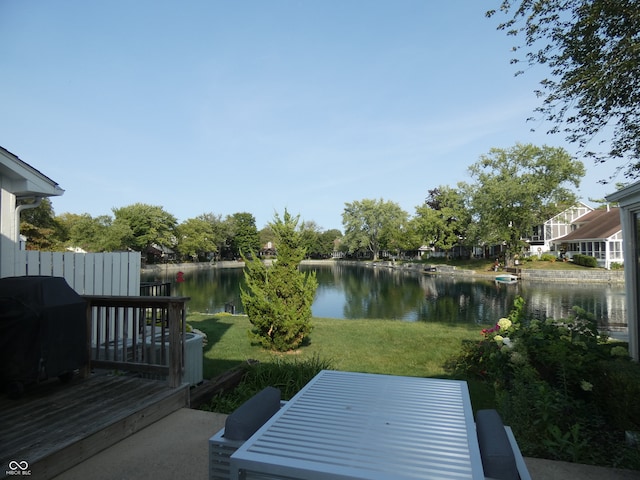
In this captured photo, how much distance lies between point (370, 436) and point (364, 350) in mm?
6357

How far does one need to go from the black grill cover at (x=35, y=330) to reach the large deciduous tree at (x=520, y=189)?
119 ft

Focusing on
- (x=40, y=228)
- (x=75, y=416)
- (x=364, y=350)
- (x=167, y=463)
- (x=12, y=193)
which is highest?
(x=40, y=228)

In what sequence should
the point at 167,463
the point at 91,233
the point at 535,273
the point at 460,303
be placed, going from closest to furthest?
the point at 167,463 → the point at 460,303 → the point at 535,273 → the point at 91,233

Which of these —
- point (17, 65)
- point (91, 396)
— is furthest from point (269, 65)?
point (91, 396)

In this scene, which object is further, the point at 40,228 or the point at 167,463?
the point at 40,228

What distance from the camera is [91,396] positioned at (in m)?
3.43

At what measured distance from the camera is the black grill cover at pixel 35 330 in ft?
10.5

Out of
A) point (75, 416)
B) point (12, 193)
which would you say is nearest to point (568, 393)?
point (75, 416)

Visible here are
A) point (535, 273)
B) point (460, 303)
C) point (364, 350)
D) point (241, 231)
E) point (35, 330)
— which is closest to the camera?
point (35, 330)

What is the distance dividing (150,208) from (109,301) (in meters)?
50.9

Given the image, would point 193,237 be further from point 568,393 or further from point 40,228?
point 568,393

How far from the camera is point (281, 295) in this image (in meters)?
7.58

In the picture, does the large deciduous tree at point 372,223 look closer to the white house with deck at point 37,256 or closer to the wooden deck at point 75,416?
the white house with deck at point 37,256

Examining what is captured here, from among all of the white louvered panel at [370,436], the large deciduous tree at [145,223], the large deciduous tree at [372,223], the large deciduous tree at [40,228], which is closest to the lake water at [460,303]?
the large deciduous tree at [40,228]
